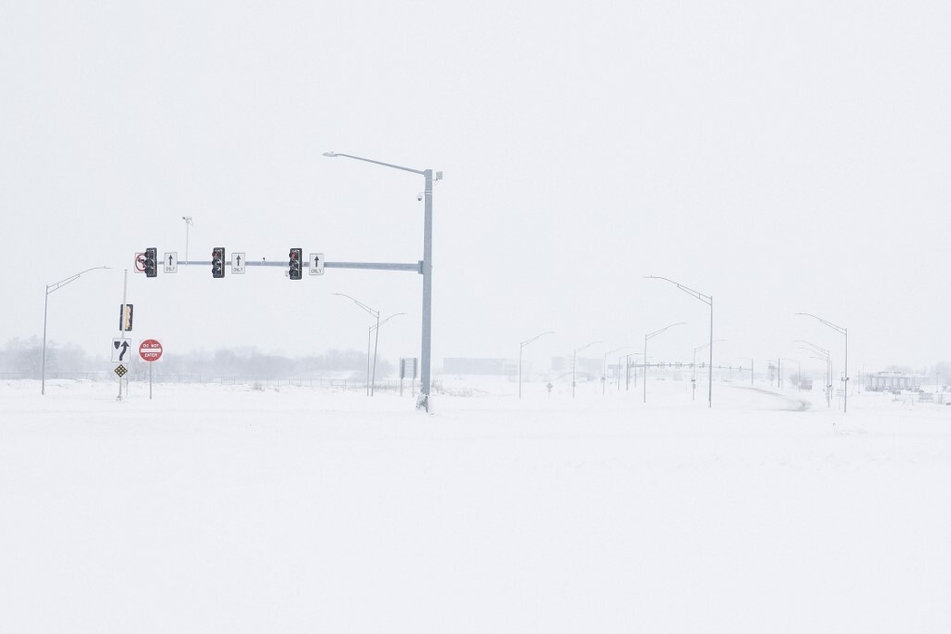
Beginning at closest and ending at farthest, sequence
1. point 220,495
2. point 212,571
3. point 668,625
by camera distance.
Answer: point 668,625
point 212,571
point 220,495

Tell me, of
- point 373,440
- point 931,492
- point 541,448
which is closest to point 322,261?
point 373,440

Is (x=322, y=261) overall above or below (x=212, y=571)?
above

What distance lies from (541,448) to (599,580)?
37.3 ft

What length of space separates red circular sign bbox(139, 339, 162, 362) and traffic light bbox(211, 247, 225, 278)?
5.89 meters

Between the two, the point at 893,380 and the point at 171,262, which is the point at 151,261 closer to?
the point at 171,262

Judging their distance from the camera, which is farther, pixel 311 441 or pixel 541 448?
pixel 311 441

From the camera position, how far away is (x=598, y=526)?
935 centimetres

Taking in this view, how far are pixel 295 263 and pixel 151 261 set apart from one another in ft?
24.6

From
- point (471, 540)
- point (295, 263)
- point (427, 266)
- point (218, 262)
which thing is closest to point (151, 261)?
point (218, 262)

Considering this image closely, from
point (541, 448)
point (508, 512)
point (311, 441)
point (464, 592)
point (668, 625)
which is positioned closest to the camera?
point (668, 625)

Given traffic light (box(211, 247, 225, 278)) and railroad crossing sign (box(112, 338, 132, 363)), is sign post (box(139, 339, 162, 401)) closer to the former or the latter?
railroad crossing sign (box(112, 338, 132, 363))

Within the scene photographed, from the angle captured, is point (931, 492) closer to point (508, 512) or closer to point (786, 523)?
point (786, 523)

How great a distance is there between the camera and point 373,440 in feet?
68.1

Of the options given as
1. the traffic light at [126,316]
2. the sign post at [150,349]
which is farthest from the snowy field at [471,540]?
the traffic light at [126,316]
